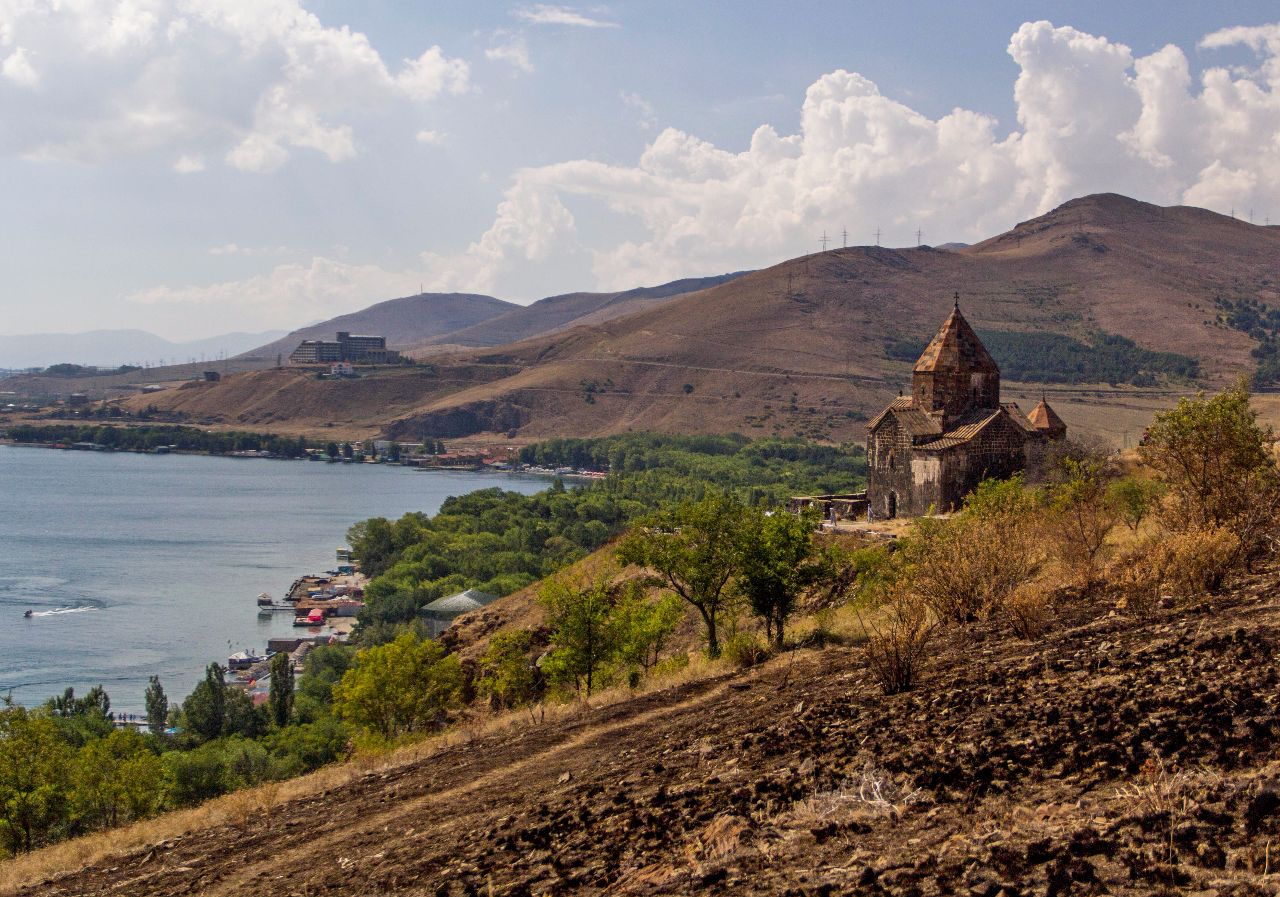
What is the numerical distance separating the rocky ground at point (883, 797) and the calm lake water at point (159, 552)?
36916 mm

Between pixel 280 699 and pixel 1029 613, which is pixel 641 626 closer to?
pixel 1029 613

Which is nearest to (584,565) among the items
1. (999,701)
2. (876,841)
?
(999,701)

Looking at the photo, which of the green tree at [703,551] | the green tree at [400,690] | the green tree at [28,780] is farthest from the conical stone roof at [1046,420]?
the green tree at [28,780]

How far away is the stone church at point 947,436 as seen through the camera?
27.6 metres

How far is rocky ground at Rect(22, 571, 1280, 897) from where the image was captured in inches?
199

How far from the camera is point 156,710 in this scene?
126 ft

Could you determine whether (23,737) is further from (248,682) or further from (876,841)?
(248,682)

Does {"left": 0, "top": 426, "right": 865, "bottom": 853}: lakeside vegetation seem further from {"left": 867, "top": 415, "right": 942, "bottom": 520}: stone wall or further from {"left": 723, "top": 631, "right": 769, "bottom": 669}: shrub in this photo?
{"left": 867, "top": 415, "right": 942, "bottom": 520}: stone wall

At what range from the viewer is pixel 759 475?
348 feet

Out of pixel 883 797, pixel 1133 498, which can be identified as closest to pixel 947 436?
pixel 1133 498

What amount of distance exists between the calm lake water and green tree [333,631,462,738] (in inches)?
904

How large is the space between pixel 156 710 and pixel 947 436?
28004mm

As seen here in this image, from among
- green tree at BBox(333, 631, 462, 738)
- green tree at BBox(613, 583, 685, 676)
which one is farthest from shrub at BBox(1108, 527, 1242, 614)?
green tree at BBox(333, 631, 462, 738)

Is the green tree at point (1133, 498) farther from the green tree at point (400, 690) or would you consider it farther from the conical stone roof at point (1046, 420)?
the green tree at point (400, 690)
